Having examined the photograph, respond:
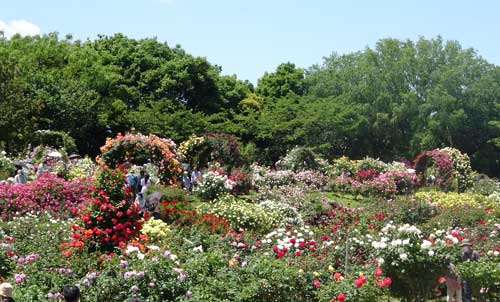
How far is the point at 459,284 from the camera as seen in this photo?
32.3 feet

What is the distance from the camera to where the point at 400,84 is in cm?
4453

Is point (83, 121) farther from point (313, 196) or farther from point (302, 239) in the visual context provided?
point (302, 239)

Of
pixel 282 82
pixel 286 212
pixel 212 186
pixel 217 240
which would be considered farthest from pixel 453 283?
pixel 282 82

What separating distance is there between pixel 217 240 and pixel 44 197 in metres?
6.54

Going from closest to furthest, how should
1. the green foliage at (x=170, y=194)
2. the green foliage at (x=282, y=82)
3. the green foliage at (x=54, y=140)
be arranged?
the green foliage at (x=170, y=194), the green foliage at (x=54, y=140), the green foliage at (x=282, y=82)

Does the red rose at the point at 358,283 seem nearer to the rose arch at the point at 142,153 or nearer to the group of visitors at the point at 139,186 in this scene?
the group of visitors at the point at 139,186

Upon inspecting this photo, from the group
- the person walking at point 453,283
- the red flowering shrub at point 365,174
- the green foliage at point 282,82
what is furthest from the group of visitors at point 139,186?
the green foliage at point 282,82

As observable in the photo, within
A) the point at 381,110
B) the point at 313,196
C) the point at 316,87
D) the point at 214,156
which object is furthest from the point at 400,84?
the point at 313,196

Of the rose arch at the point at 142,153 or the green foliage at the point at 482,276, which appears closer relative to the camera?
the green foliage at the point at 482,276

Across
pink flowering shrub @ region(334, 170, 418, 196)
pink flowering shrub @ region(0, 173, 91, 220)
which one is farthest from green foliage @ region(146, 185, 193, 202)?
pink flowering shrub @ region(334, 170, 418, 196)

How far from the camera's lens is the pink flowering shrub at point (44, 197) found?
54.2 ft

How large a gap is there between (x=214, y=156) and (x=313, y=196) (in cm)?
741

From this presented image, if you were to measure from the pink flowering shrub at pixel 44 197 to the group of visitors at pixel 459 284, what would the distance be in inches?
356

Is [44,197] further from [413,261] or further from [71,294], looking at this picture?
[71,294]
